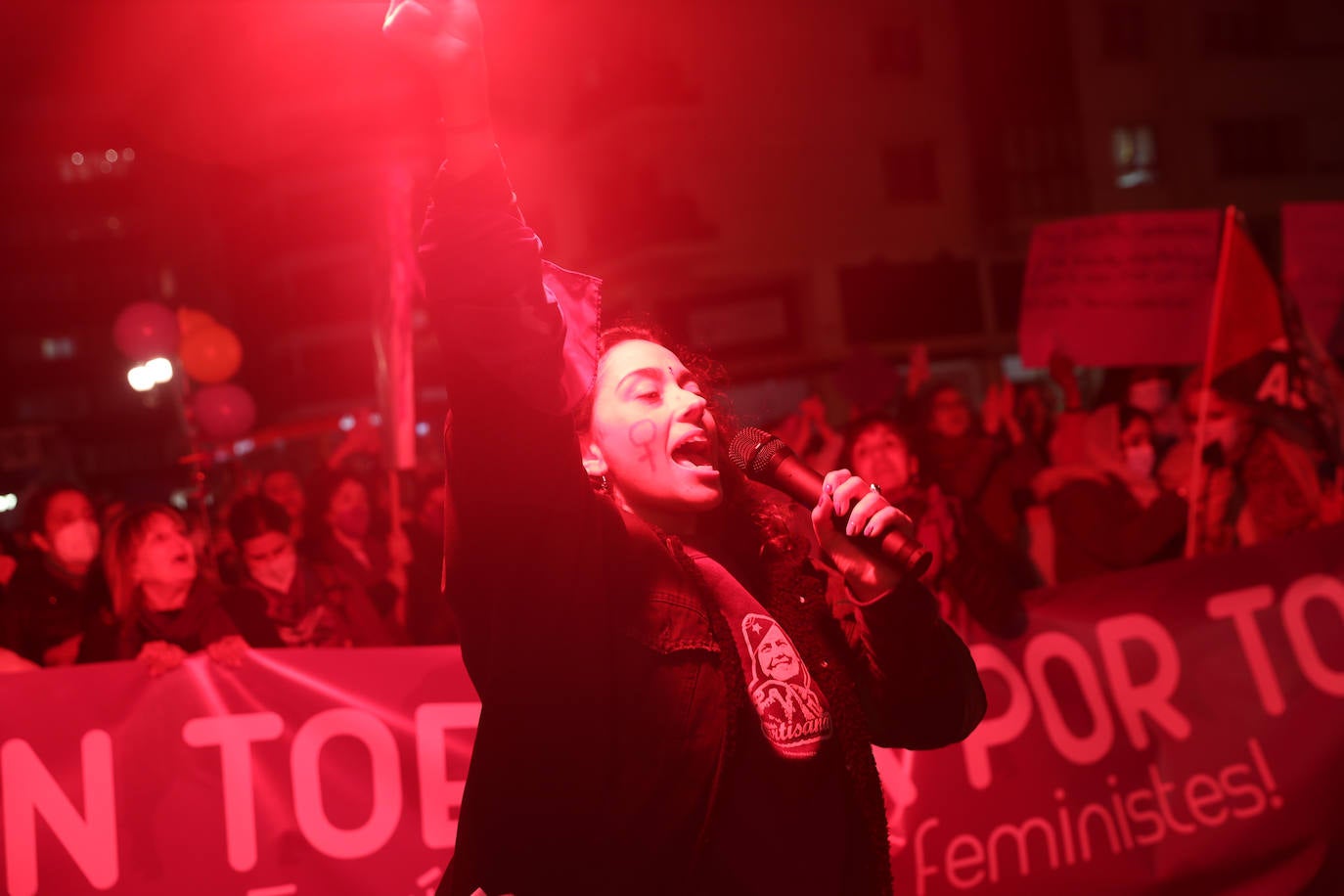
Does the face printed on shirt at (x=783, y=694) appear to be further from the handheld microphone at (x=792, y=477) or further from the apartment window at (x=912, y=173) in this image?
the apartment window at (x=912, y=173)

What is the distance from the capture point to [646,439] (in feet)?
6.77

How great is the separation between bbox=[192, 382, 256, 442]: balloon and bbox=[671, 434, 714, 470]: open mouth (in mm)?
7352

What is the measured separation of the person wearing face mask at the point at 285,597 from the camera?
4.59 meters

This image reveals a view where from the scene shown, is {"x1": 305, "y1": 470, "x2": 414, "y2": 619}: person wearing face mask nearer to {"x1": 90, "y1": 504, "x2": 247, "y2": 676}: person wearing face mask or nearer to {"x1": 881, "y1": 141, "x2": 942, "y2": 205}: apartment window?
{"x1": 90, "y1": 504, "x2": 247, "y2": 676}: person wearing face mask

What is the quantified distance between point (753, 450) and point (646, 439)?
0.63 feet

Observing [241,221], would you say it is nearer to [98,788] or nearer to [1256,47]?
[1256,47]

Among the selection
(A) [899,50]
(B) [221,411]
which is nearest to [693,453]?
(B) [221,411]

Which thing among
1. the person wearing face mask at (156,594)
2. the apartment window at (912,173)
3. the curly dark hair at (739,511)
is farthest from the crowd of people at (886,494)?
the apartment window at (912,173)

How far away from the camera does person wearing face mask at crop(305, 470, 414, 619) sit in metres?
5.54

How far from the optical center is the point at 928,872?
428 cm

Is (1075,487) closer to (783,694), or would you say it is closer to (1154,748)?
(1154,748)

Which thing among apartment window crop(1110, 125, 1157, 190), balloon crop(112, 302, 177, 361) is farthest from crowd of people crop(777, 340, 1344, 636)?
apartment window crop(1110, 125, 1157, 190)

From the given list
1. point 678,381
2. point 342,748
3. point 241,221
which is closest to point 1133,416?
point 342,748

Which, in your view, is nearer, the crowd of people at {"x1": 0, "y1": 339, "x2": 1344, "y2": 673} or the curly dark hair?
the curly dark hair
